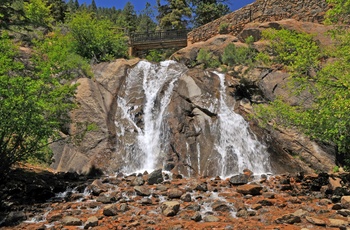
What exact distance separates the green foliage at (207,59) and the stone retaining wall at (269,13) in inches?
172

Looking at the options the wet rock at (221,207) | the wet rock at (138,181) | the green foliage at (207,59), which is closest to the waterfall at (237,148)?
the wet rock at (138,181)

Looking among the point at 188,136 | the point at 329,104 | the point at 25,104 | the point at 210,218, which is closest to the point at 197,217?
the point at 210,218

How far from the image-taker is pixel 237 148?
15023 mm

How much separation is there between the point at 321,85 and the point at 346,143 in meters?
2.36

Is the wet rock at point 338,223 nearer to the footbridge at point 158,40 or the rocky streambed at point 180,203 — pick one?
the rocky streambed at point 180,203

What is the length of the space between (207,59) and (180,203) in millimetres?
15726

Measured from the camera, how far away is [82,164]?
1523cm

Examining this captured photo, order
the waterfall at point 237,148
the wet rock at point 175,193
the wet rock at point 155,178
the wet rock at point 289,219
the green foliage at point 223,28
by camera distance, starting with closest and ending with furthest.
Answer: the wet rock at point 289,219
the wet rock at point 175,193
the wet rock at point 155,178
the waterfall at point 237,148
the green foliage at point 223,28

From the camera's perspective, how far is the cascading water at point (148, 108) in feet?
50.9

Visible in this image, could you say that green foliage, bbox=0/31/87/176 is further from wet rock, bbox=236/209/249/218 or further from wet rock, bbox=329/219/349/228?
wet rock, bbox=329/219/349/228

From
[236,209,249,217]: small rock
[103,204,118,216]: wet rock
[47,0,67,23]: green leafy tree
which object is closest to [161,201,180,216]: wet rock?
[103,204,118,216]: wet rock

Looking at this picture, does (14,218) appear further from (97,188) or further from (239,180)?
(239,180)

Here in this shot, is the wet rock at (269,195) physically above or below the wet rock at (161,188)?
below

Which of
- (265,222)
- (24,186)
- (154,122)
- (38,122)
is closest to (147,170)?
(154,122)
